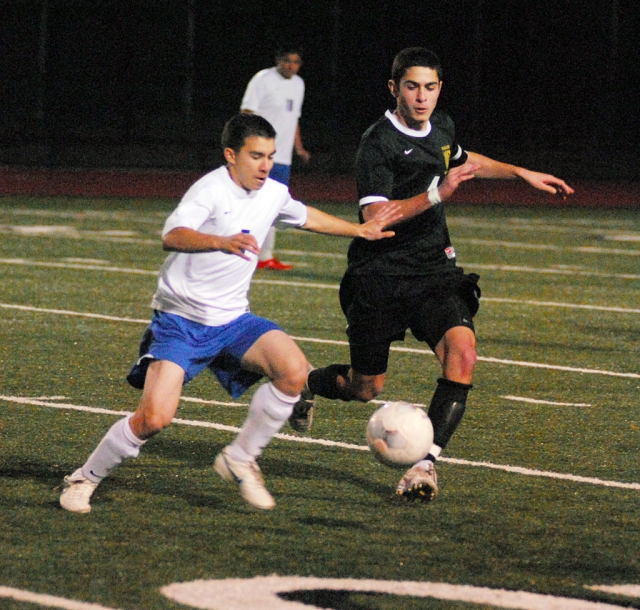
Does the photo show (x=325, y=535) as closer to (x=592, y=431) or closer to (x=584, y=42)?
(x=592, y=431)

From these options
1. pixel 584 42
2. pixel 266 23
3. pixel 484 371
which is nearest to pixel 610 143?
pixel 584 42

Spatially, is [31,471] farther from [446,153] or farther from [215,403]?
[446,153]

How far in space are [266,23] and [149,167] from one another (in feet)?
12.9

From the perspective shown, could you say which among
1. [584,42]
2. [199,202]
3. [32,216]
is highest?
[584,42]

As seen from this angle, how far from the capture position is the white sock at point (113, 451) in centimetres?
540

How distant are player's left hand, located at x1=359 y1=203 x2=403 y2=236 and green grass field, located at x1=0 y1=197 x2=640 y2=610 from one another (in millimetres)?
1044

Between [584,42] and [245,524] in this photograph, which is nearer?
[245,524]

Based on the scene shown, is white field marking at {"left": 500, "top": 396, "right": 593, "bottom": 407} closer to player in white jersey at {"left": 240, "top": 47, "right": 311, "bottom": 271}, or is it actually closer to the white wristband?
the white wristband

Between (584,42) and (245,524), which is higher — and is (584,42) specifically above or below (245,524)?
above

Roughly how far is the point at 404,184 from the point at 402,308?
1.77ft

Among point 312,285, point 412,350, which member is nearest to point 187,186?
point 312,285

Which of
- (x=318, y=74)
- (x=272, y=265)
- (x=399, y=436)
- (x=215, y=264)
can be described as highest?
(x=318, y=74)

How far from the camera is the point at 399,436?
226 inches

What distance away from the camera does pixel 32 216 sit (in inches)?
779
